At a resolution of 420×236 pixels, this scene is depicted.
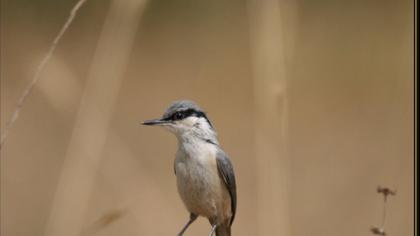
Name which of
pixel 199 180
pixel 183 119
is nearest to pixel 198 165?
pixel 199 180

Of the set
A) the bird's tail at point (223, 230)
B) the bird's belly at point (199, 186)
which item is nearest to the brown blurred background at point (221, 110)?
the bird's belly at point (199, 186)

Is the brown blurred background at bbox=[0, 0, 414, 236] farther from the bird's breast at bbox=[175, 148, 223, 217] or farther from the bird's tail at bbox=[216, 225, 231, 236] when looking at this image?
the bird's tail at bbox=[216, 225, 231, 236]

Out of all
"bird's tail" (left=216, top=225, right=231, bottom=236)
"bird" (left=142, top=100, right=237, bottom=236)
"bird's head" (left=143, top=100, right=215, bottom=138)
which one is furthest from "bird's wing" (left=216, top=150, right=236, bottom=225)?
"bird's tail" (left=216, top=225, right=231, bottom=236)

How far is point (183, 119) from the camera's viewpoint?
14.3ft

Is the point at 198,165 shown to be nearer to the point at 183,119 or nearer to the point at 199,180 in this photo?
the point at 199,180

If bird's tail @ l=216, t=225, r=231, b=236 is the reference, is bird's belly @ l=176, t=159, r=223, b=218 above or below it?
above

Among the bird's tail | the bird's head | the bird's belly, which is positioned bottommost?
the bird's tail

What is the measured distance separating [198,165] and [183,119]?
9.7 inches

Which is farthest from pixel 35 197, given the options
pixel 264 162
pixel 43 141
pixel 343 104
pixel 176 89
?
pixel 264 162

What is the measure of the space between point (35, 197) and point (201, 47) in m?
3.75

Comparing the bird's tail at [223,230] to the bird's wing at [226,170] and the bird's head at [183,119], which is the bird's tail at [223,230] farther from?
the bird's head at [183,119]

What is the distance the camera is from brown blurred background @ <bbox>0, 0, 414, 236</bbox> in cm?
387

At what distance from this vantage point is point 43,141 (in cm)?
901

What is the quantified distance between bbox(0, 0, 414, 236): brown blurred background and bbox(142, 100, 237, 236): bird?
146 mm
